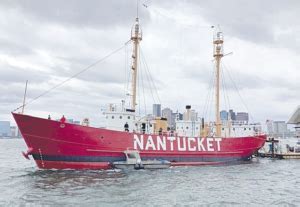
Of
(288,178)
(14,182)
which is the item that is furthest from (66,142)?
(288,178)

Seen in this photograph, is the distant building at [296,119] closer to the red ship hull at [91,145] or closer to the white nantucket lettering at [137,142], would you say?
the red ship hull at [91,145]

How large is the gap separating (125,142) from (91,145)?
9.24 ft

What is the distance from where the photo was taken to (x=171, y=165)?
1137 inches

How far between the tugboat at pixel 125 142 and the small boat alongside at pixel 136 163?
173 millimetres

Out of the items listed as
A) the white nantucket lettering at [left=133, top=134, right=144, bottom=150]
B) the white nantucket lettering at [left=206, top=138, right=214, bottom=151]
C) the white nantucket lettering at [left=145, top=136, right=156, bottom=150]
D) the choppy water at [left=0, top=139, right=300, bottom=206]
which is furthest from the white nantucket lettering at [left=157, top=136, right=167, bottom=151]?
the white nantucket lettering at [left=206, top=138, right=214, bottom=151]

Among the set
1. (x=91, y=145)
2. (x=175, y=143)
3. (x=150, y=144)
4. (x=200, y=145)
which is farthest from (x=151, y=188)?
(x=200, y=145)

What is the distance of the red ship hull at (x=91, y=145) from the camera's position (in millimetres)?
23969

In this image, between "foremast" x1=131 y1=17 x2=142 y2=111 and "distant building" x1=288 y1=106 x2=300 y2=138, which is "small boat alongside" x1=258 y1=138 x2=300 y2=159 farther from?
"foremast" x1=131 y1=17 x2=142 y2=111

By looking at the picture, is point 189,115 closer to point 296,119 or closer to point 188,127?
point 188,127

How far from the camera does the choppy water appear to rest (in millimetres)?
16297

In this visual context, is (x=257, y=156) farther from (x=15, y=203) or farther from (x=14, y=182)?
(x=15, y=203)

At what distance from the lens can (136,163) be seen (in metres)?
25.8

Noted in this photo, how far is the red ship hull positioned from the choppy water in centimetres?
120

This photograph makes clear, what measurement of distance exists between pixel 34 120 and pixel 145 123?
10695mm
